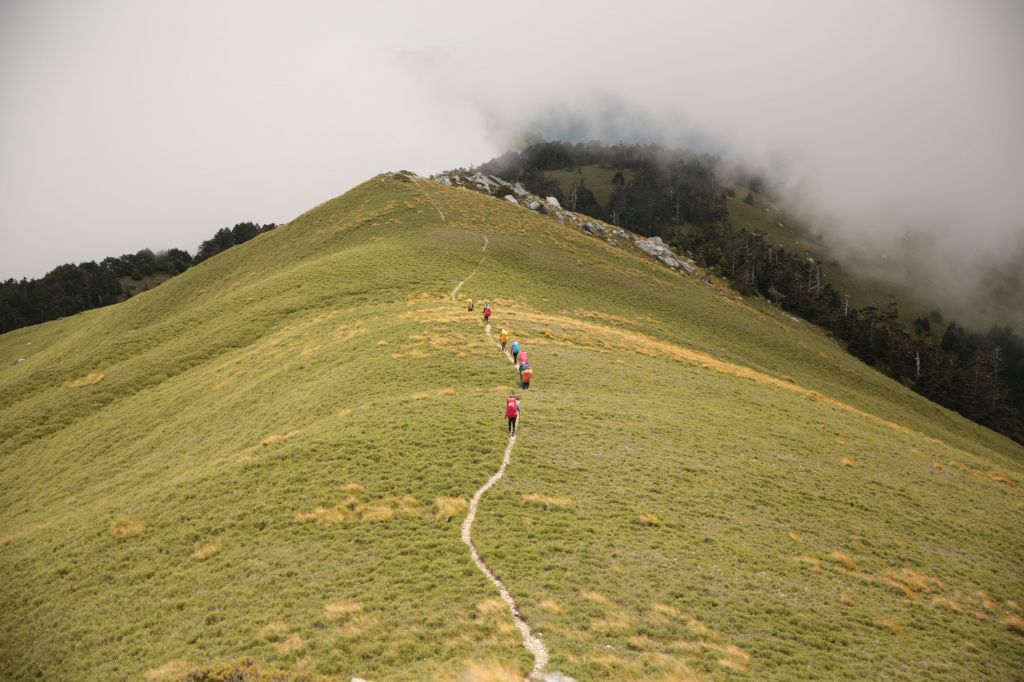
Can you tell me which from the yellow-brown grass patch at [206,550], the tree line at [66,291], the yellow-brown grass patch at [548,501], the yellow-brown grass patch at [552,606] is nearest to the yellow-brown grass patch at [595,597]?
the yellow-brown grass patch at [552,606]

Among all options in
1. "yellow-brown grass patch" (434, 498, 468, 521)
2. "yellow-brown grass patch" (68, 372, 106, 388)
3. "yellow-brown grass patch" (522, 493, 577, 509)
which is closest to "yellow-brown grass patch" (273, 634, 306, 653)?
"yellow-brown grass patch" (434, 498, 468, 521)

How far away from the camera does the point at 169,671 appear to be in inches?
549

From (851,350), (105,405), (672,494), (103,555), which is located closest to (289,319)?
(105,405)

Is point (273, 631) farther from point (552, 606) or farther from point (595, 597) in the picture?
point (595, 597)

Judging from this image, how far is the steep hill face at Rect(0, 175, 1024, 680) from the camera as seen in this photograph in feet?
48.6

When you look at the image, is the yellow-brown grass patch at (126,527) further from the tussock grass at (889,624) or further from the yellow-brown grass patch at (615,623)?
the tussock grass at (889,624)

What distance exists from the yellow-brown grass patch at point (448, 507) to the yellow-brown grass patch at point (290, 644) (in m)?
6.61

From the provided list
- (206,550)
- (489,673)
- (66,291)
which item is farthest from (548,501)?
(66,291)

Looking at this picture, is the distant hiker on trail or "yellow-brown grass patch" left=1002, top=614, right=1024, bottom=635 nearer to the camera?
"yellow-brown grass patch" left=1002, top=614, right=1024, bottom=635

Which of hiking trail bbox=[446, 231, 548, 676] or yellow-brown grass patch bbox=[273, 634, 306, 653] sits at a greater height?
hiking trail bbox=[446, 231, 548, 676]

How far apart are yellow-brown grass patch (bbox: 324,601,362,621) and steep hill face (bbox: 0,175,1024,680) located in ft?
0.31

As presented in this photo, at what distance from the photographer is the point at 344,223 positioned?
88875 millimetres

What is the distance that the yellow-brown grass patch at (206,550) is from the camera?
63.8ft

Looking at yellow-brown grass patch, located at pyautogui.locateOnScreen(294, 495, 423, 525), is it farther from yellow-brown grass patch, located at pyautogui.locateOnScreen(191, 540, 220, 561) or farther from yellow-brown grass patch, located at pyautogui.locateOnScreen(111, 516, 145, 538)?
yellow-brown grass patch, located at pyautogui.locateOnScreen(111, 516, 145, 538)
